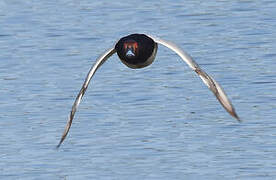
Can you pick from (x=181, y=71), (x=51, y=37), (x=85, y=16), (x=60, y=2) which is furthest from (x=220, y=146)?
(x=60, y=2)

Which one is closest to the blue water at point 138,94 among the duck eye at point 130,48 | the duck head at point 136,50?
the duck head at point 136,50

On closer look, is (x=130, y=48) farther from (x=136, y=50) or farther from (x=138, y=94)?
(x=138, y=94)

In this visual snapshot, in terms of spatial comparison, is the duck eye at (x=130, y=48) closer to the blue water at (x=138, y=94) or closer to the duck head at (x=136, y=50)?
the duck head at (x=136, y=50)

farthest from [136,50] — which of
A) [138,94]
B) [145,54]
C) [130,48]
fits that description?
[138,94]

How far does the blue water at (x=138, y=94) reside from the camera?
834 inches

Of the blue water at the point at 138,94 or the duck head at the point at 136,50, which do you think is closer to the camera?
the duck head at the point at 136,50

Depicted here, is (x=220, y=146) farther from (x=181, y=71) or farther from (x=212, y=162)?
(x=181, y=71)

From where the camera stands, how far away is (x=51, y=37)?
1272 inches

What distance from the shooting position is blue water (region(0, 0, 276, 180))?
2117 centimetres

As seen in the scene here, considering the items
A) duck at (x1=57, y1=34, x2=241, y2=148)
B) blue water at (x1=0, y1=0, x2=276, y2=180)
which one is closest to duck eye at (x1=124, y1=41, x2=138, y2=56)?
duck at (x1=57, y1=34, x2=241, y2=148)

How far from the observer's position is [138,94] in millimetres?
25625

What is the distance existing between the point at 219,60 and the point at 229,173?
27.3ft

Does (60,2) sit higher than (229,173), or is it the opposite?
(229,173)

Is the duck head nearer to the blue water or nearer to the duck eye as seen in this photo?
the duck eye
